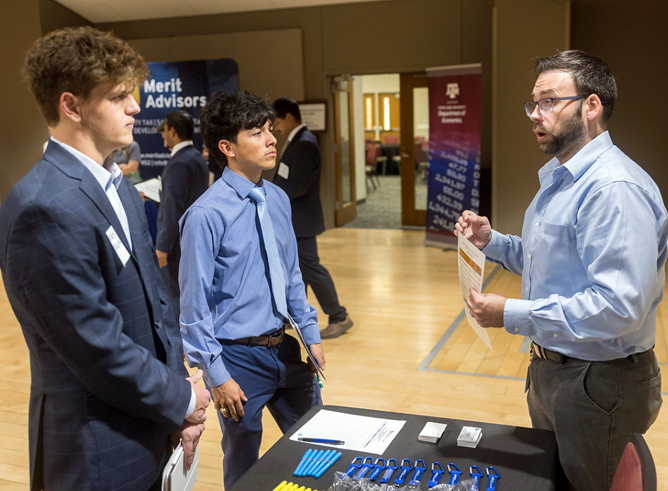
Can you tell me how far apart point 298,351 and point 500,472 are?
960mm

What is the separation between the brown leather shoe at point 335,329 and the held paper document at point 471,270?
122 inches

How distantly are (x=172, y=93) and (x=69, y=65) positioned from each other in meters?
8.75

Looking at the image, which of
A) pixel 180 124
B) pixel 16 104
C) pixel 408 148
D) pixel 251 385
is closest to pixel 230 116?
pixel 251 385

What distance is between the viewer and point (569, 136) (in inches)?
72.1

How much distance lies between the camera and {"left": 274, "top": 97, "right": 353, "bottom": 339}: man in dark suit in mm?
4812

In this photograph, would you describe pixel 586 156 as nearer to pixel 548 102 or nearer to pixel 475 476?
pixel 548 102

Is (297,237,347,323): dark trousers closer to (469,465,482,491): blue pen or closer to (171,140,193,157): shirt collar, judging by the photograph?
(171,140,193,157): shirt collar

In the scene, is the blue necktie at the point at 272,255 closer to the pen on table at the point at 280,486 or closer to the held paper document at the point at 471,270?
the held paper document at the point at 471,270

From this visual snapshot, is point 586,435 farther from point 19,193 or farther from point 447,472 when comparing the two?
point 19,193

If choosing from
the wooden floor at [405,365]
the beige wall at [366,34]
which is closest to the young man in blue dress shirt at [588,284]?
the wooden floor at [405,365]

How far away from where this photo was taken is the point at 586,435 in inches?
68.6

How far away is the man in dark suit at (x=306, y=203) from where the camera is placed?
4812 mm

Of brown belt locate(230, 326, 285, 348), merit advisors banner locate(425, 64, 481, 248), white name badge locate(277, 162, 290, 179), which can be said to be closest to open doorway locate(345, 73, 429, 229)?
merit advisors banner locate(425, 64, 481, 248)

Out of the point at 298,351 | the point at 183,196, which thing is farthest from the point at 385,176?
the point at 298,351
